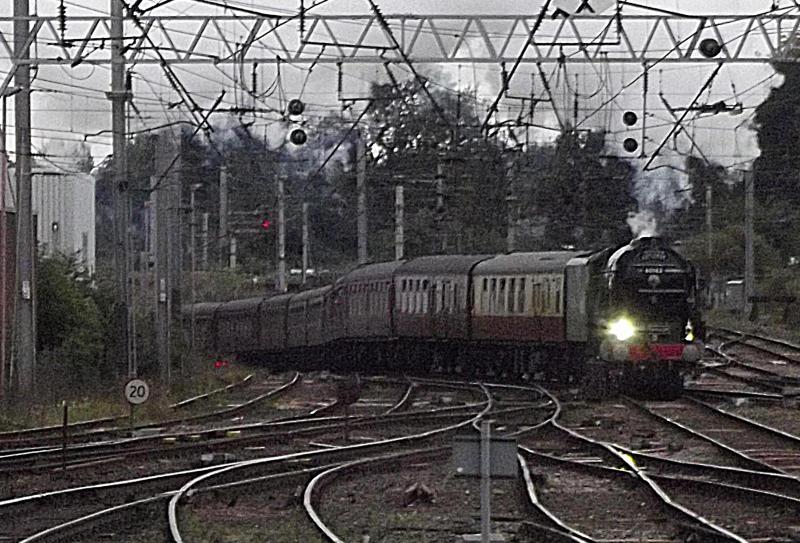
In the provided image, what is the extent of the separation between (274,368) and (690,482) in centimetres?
4095

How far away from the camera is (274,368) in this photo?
56156 mm

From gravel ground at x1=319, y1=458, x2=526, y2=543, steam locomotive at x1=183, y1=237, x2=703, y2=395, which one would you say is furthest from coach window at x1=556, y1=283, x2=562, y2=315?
gravel ground at x1=319, y1=458, x2=526, y2=543

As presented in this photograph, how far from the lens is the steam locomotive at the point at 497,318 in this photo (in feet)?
97.0

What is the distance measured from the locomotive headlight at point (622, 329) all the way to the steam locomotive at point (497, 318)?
0.02 m

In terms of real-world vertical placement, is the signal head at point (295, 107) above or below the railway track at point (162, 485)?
above

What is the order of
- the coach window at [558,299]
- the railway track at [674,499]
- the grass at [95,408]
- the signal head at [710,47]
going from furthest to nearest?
the coach window at [558,299], the signal head at [710,47], the grass at [95,408], the railway track at [674,499]

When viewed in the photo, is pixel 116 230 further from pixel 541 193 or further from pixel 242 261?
pixel 242 261

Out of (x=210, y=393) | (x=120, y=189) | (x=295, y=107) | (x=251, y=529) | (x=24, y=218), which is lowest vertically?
(x=210, y=393)

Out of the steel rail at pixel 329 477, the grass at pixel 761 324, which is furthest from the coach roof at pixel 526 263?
the grass at pixel 761 324

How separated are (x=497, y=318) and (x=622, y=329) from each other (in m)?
8.48

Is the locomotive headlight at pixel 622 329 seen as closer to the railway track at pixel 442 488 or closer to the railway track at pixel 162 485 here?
the railway track at pixel 442 488

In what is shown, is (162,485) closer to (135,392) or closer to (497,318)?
(135,392)

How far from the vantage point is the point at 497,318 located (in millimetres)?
37500

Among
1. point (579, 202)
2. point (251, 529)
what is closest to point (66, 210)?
point (579, 202)
